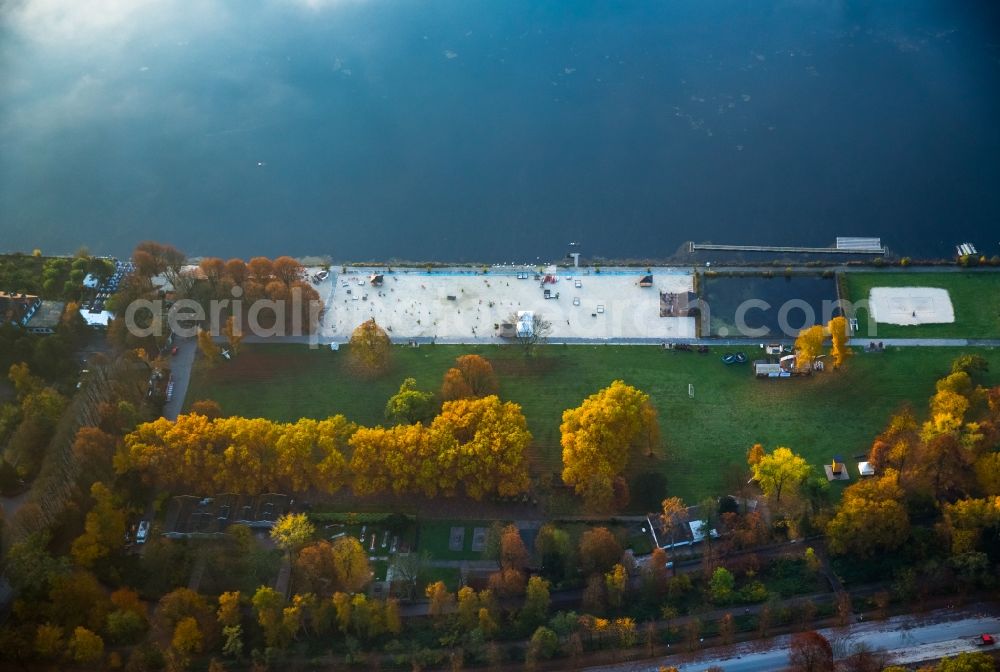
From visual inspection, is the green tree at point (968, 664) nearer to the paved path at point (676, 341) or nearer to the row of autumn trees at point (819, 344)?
the row of autumn trees at point (819, 344)

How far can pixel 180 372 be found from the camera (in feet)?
203

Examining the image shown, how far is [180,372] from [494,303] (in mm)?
21645

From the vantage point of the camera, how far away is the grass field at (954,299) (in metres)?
59.8

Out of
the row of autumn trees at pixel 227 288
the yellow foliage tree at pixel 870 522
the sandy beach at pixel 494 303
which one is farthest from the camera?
the row of autumn trees at pixel 227 288

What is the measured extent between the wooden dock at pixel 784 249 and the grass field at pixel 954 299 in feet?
7.80

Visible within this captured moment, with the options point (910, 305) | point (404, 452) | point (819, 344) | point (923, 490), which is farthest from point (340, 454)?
point (910, 305)

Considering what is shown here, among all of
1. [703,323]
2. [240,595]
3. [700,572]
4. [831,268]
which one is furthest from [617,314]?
[240,595]

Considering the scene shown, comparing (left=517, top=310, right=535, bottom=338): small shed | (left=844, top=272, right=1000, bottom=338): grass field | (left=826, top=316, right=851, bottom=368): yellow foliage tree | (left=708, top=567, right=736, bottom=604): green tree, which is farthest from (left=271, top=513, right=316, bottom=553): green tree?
(left=844, top=272, right=1000, bottom=338): grass field

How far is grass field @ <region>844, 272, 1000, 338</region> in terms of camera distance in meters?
59.8

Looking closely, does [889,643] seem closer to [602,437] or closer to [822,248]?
[602,437]

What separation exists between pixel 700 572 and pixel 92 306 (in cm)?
4580

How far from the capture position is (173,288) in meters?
67.4

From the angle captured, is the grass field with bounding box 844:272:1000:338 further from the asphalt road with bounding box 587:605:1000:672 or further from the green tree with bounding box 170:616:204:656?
the green tree with bounding box 170:616:204:656

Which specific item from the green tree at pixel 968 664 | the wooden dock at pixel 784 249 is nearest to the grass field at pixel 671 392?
the wooden dock at pixel 784 249
